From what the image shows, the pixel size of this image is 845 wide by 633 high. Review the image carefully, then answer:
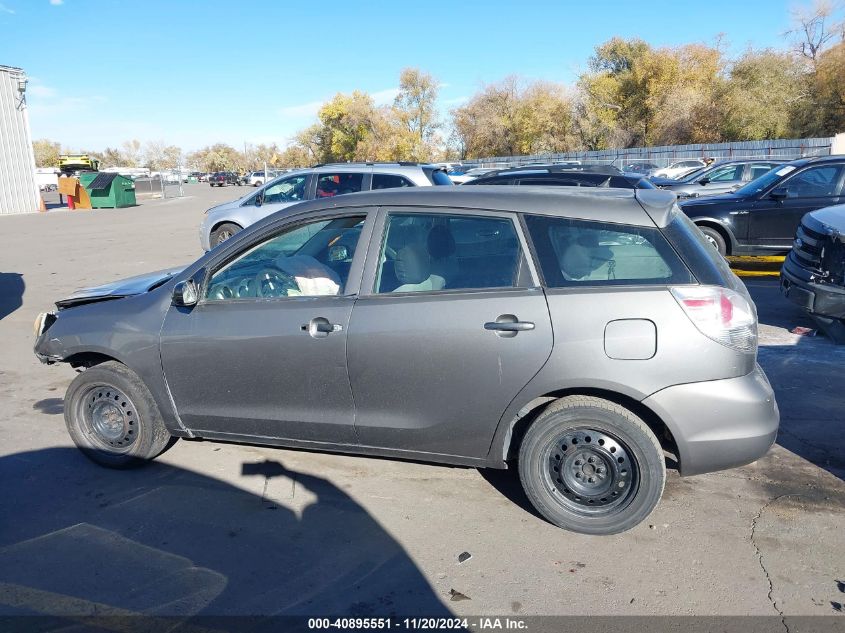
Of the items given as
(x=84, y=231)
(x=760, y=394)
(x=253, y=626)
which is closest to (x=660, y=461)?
(x=760, y=394)

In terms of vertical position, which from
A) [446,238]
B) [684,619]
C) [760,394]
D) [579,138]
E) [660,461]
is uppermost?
[579,138]

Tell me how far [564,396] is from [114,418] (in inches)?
118

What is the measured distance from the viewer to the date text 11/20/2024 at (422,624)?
9.53 feet

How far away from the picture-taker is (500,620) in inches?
116

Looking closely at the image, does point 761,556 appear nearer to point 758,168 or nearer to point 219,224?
point 219,224

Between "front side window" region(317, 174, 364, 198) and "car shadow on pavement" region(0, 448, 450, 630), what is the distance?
7334 millimetres

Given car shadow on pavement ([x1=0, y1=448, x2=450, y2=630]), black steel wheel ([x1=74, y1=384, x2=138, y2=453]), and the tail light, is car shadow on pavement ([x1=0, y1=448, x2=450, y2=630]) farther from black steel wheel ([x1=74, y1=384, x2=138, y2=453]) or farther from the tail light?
the tail light

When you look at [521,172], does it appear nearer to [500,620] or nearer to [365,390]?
[365,390]

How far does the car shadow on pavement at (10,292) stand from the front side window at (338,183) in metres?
4.97

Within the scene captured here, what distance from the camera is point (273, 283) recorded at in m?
4.31

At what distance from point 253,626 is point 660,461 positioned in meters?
2.13

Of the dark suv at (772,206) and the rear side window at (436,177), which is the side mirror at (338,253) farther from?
the dark suv at (772,206)

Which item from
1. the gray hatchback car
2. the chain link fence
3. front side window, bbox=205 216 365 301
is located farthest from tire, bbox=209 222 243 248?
the chain link fence

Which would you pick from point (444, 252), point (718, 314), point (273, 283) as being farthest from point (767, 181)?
point (273, 283)
